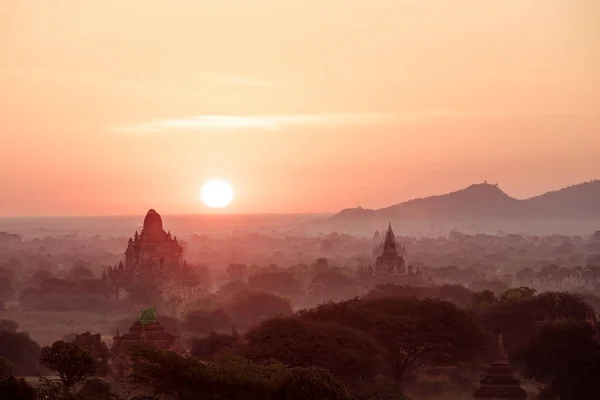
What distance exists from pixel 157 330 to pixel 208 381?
85.4ft

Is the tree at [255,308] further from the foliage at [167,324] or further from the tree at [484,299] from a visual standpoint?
the tree at [484,299]

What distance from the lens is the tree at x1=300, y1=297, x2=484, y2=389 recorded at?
62.4 meters

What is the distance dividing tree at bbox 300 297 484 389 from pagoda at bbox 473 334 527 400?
6.67 metres

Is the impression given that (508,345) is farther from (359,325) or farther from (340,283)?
(340,283)

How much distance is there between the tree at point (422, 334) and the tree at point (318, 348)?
473 cm

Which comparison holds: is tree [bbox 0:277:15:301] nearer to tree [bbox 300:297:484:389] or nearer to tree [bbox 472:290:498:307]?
tree [bbox 472:290:498:307]

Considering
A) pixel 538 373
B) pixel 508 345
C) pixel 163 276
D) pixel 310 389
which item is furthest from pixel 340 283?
pixel 310 389

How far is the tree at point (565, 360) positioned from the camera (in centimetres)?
5744

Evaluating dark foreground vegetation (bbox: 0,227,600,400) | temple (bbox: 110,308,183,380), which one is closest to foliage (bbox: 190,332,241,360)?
dark foreground vegetation (bbox: 0,227,600,400)

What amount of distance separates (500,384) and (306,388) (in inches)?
632

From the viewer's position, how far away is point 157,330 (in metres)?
67.4

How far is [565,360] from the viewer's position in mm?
59719

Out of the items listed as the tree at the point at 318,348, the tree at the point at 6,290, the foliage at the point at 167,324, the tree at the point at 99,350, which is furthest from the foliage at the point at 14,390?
the tree at the point at 6,290

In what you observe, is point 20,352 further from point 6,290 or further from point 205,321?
point 6,290
